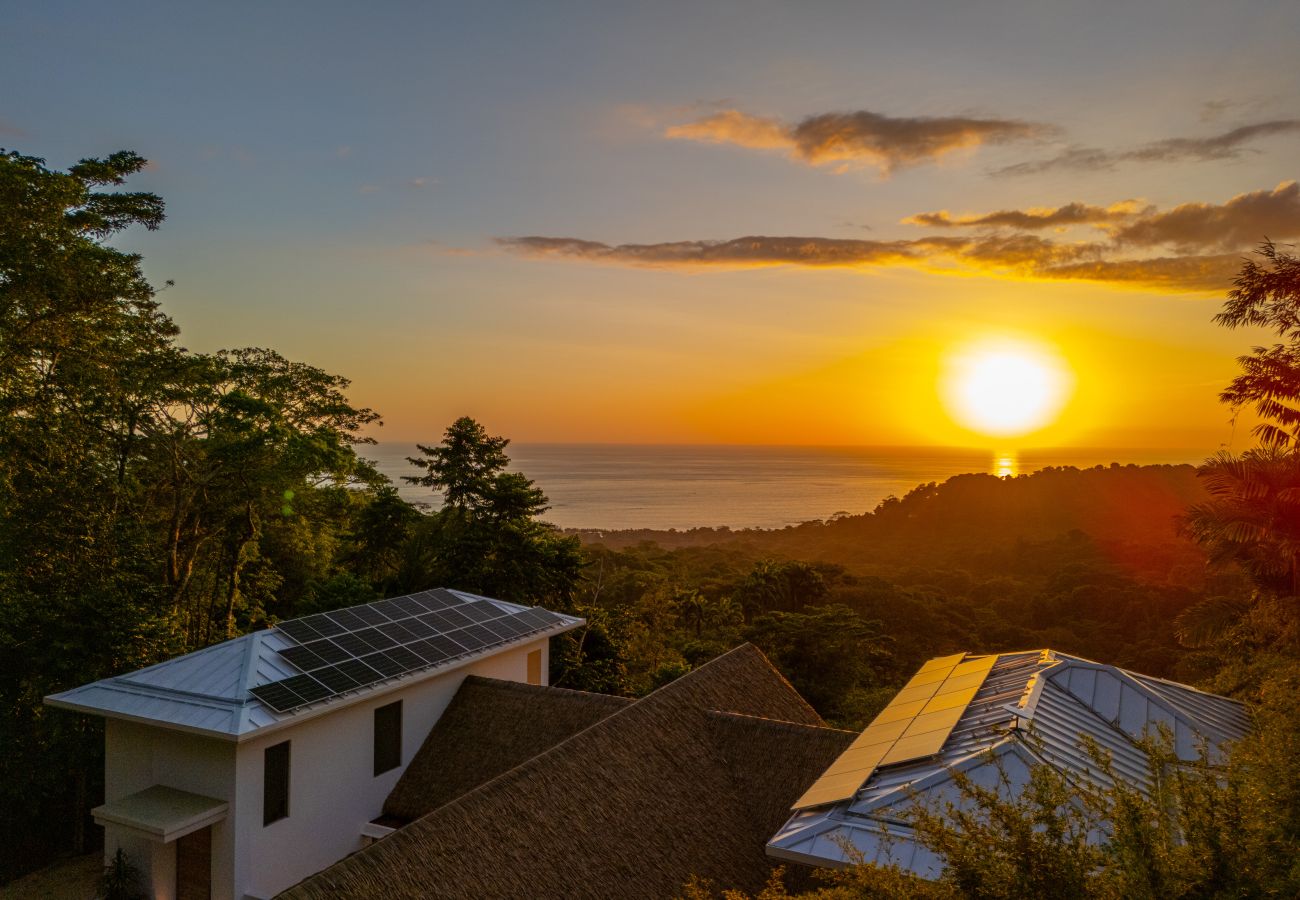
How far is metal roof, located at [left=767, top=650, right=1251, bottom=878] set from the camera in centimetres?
685

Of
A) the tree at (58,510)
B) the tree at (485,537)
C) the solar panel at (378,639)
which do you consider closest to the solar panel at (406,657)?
the solar panel at (378,639)

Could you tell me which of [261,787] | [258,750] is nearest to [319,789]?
[261,787]

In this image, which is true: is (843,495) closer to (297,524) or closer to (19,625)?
(297,524)

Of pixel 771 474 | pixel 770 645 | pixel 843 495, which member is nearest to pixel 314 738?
pixel 770 645

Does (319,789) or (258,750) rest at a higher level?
(258,750)

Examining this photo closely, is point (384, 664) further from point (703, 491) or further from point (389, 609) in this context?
point (703, 491)

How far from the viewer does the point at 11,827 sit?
14.5 m

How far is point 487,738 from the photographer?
41.1 feet

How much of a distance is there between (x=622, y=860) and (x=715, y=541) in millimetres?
71521

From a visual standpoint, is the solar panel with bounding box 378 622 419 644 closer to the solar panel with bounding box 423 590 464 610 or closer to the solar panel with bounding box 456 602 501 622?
the solar panel with bounding box 423 590 464 610

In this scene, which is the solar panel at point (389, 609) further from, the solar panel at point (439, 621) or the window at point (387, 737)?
the window at point (387, 737)

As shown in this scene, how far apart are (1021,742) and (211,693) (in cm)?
980

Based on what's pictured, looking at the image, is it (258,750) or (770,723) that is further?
(770,723)

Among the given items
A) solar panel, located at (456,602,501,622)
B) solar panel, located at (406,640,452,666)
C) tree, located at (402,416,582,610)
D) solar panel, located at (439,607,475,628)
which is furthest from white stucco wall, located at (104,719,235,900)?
tree, located at (402,416,582,610)
